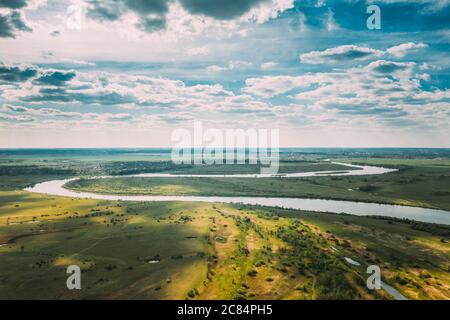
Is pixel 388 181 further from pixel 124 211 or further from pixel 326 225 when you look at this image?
pixel 124 211

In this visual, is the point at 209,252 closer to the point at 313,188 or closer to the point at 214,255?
the point at 214,255

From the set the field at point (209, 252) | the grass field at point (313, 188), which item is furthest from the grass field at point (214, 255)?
the grass field at point (313, 188)

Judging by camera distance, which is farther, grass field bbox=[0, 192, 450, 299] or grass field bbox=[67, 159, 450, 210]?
grass field bbox=[67, 159, 450, 210]

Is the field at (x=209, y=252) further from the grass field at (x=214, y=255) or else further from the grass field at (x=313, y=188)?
the grass field at (x=313, y=188)

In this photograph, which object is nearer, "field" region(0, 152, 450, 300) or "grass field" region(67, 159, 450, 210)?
"field" region(0, 152, 450, 300)

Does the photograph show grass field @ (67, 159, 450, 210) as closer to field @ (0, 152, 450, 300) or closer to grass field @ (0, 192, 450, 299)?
field @ (0, 152, 450, 300)

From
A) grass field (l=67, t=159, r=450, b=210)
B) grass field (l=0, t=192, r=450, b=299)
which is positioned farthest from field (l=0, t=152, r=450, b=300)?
grass field (l=67, t=159, r=450, b=210)
